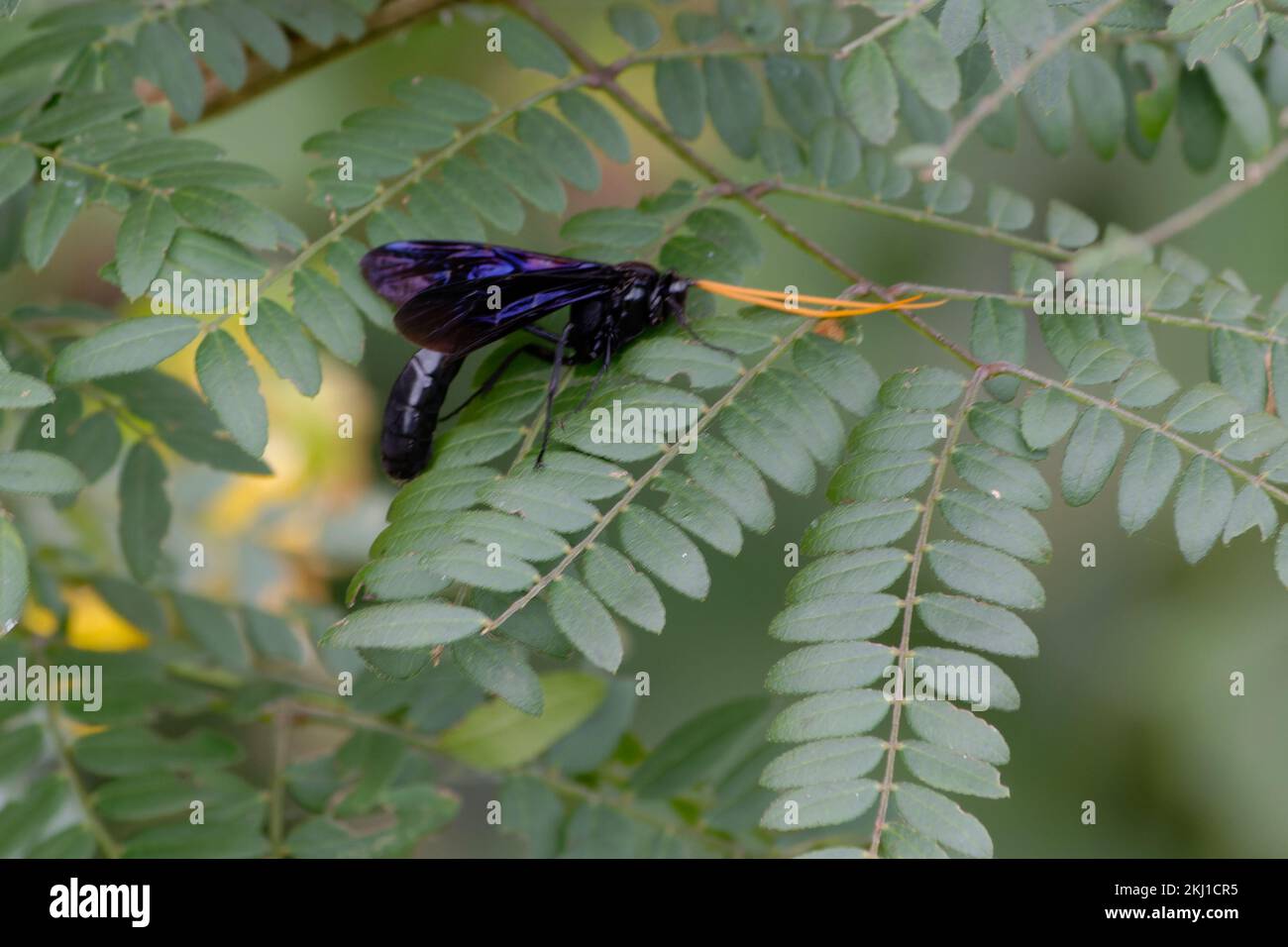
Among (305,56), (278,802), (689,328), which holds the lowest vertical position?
(278,802)

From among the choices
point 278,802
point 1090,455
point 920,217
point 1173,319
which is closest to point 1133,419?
point 1090,455

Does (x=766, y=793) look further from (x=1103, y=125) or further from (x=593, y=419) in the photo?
(x=1103, y=125)

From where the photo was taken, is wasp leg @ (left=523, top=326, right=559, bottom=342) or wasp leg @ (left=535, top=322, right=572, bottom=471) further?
wasp leg @ (left=523, top=326, right=559, bottom=342)

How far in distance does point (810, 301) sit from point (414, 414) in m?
0.55

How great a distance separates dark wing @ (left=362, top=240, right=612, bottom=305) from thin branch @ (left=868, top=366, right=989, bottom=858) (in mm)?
516

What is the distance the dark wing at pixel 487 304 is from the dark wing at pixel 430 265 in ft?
0.07

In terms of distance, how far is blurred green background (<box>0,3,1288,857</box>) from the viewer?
3.46 meters

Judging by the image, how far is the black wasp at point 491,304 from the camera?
5.44 feet

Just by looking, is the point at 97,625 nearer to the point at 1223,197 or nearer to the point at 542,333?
the point at 542,333

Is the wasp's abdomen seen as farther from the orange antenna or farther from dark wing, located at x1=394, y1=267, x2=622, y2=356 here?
the orange antenna

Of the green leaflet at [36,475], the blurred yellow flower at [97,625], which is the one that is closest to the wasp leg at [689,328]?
the green leaflet at [36,475]

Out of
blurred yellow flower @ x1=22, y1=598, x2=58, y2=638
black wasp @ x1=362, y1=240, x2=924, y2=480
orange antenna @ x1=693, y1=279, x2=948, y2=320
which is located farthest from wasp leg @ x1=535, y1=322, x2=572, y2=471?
blurred yellow flower @ x1=22, y1=598, x2=58, y2=638

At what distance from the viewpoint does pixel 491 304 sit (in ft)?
5.46

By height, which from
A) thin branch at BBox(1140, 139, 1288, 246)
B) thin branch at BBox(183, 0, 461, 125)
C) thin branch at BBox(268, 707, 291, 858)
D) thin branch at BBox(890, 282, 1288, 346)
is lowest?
thin branch at BBox(268, 707, 291, 858)
